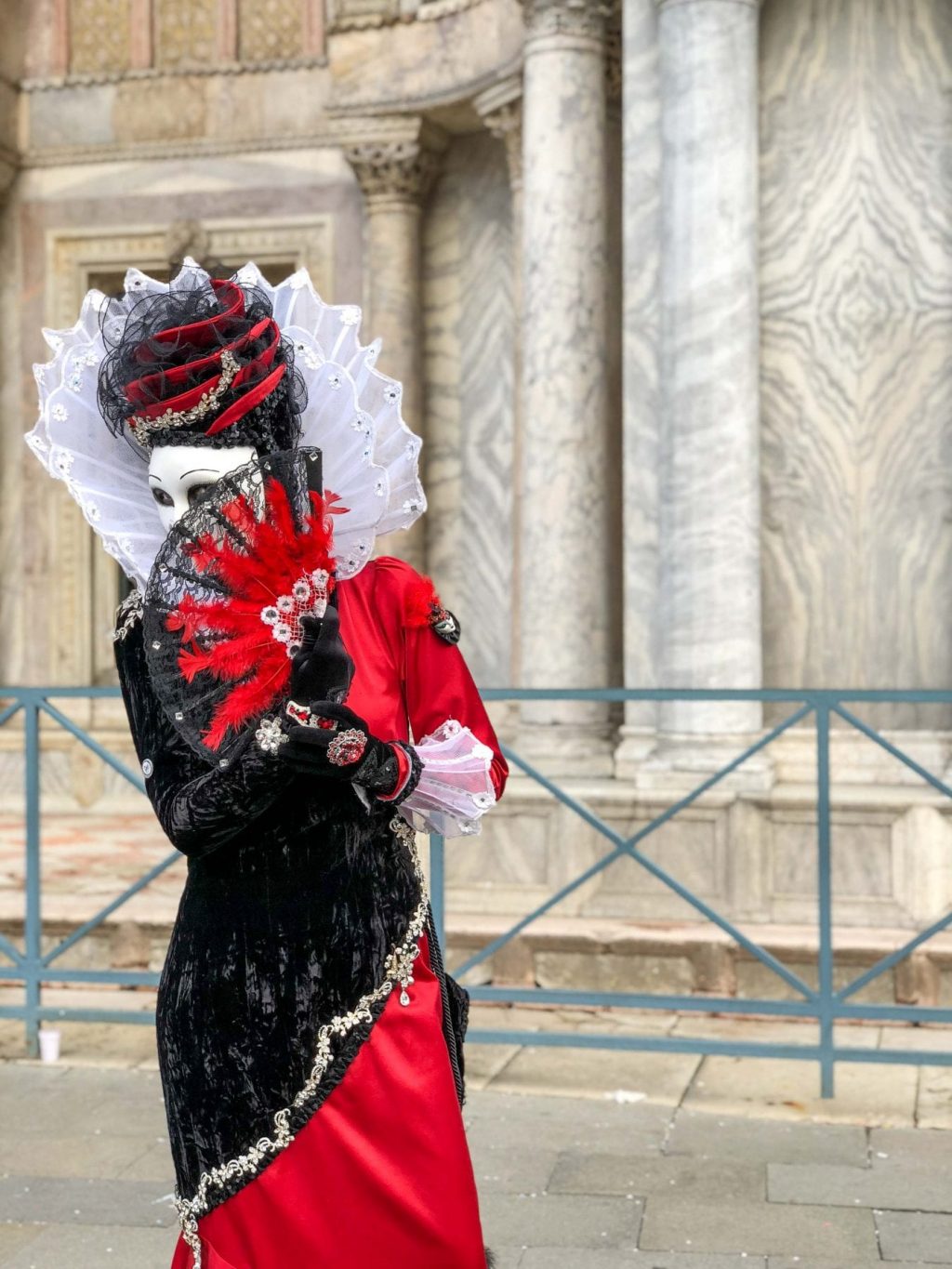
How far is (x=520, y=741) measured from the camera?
7844 millimetres

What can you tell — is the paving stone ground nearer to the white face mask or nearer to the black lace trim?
the black lace trim

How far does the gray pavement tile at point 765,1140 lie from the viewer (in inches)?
167

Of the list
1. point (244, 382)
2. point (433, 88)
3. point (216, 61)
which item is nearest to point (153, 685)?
point (244, 382)

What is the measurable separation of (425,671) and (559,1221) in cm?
188

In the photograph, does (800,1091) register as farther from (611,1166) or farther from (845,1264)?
(845,1264)

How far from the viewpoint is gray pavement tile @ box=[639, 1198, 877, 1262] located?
3.59m

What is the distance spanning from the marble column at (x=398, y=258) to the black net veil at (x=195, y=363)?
282 inches

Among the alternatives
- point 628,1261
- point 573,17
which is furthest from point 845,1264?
point 573,17

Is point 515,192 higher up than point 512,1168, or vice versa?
point 515,192

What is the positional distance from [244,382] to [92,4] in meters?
9.20

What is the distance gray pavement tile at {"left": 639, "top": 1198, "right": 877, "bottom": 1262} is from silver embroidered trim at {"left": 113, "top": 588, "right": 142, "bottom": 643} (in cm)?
207

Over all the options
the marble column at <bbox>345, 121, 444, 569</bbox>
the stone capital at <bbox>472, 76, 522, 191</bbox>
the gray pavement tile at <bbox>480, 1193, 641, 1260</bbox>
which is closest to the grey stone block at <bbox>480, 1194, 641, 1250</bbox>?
the gray pavement tile at <bbox>480, 1193, 641, 1260</bbox>

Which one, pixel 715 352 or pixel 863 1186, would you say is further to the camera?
pixel 715 352

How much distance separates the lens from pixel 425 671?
2.45 metres
